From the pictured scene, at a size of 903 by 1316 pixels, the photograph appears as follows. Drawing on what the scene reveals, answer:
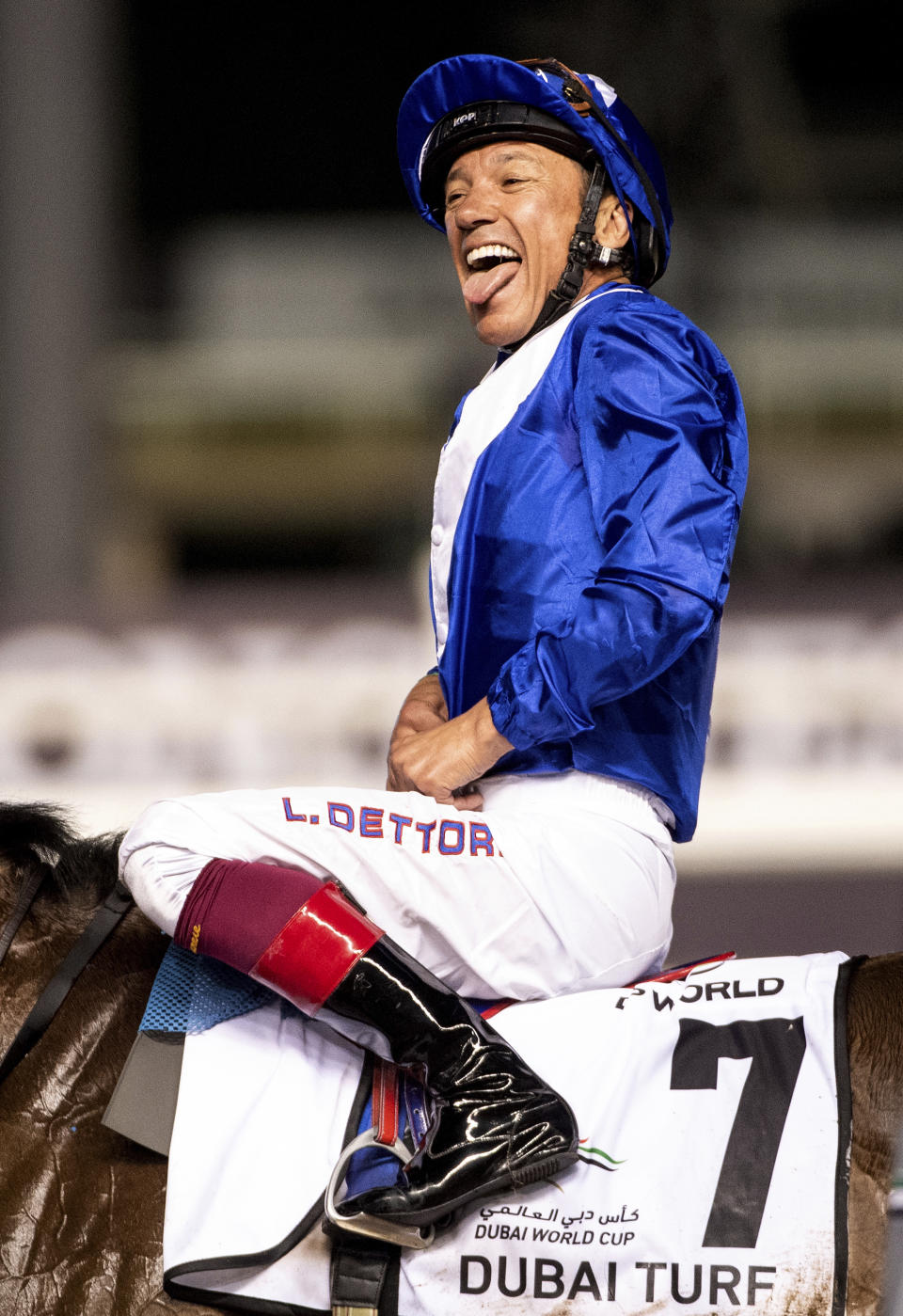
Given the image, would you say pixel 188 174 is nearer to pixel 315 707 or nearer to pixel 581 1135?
pixel 315 707

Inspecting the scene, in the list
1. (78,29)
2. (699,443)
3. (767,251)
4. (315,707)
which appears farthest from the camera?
(767,251)

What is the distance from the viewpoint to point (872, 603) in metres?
6.21

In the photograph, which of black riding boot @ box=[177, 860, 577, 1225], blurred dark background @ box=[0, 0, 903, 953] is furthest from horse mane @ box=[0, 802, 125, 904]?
blurred dark background @ box=[0, 0, 903, 953]

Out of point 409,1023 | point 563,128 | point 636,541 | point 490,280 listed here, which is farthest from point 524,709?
point 563,128

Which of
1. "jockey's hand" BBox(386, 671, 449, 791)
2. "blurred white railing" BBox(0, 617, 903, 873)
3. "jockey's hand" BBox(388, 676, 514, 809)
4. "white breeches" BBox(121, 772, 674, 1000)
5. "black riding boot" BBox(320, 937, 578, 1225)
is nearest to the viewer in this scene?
"black riding boot" BBox(320, 937, 578, 1225)

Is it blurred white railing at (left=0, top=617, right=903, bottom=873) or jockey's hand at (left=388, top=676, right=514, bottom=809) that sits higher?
blurred white railing at (left=0, top=617, right=903, bottom=873)

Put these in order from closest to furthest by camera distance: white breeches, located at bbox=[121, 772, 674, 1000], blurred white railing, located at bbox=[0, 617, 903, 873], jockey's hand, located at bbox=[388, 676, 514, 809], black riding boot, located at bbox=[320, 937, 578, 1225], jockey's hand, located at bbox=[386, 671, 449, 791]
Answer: black riding boot, located at bbox=[320, 937, 578, 1225]
white breeches, located at bbox=[121, 772, 674, 1000]
jockey's hand, located at bbox=[388, 676, 514, 809]
jockey's hand, located at bbox=[386, 671, 449, 791]
blurred white railing, located at bbox=[0, 617, 903, 873]

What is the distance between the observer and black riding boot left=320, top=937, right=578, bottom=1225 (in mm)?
1697

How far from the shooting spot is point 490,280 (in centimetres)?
215

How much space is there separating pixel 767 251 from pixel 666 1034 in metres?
13.3

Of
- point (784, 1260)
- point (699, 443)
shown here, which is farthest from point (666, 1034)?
point (699, 443)

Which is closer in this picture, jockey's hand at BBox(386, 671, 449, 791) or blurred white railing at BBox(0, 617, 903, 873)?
jockey's hand at BBox(386, 671, 449, 791)

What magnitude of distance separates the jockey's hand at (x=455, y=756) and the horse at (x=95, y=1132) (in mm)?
426

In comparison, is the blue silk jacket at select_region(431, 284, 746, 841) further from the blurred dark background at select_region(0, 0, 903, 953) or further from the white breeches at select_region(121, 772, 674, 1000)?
the blurred dark background at select_region(0, 0, 903, 953)
